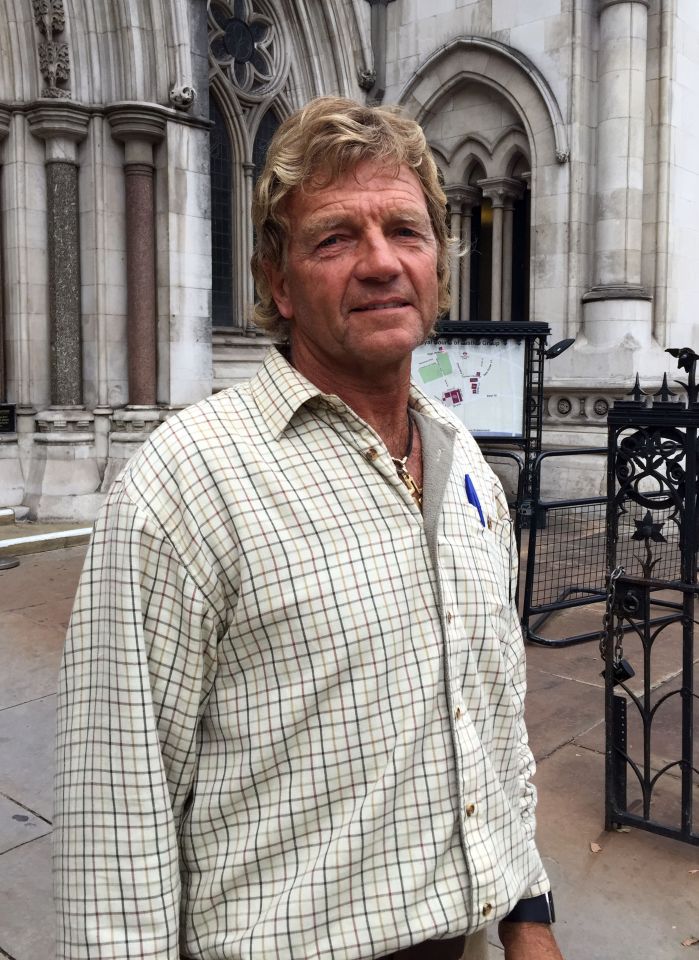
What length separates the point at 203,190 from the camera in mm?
9320

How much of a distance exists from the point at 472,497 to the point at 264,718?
1.86 feet

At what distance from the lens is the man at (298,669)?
3.79 feet

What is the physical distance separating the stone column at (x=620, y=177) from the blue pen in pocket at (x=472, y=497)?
28.2 feet

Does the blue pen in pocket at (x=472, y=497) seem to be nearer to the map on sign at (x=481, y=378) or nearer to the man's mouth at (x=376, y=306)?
the man's mouth at (x=376, y=306)

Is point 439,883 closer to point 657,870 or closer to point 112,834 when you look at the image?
point 112,834

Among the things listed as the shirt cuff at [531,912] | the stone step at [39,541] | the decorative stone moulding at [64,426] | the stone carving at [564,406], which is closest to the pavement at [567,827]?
the shirt cuff at [531,912]

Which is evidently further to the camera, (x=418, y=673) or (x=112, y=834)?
(x=418, y=673)

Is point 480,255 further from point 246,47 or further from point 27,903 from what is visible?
point 27,903

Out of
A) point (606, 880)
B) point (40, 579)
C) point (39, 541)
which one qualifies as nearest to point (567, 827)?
point (606, 880)

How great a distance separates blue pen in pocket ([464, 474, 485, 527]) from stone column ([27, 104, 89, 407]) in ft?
26.8

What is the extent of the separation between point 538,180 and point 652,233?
1447 mm

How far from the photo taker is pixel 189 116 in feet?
29.4

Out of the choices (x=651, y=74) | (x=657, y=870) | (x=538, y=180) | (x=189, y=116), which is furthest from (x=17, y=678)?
(x=651, y=74)

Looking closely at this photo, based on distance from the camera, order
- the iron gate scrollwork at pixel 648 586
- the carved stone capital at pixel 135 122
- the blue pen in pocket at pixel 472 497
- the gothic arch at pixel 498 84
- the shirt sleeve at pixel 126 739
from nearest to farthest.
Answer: the shirt sleeve at pixel 126 739 → the blue pen in pocket at pixel 472 497 → the iron gate scrollwork at pixel 648 586 → the carved stone capital at pixel 135 122 → the gothic arch at pixel 498 84
